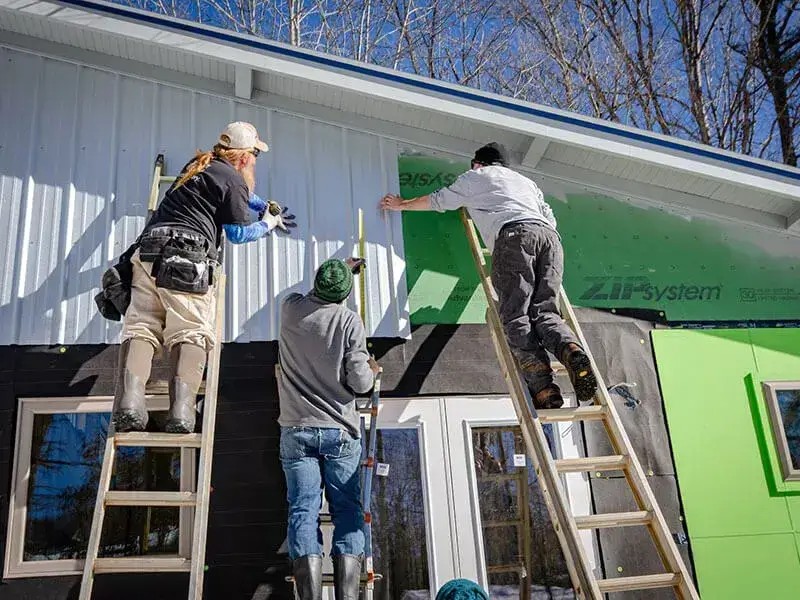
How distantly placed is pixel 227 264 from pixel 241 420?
1.08 meters

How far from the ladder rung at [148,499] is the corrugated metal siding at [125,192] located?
5.09 feet

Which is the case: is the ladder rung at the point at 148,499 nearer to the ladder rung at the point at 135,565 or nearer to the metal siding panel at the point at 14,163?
the ladder rung at the point at 135,565

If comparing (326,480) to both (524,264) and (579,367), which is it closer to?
(579,367)

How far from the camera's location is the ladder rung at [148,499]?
11.3 feet

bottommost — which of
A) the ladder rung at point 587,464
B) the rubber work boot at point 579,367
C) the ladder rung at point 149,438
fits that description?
the ladder rung at point 587,464

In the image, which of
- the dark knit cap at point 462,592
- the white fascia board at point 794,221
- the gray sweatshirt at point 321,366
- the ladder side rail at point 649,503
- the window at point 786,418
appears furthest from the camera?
the white fascia board at point 794,221

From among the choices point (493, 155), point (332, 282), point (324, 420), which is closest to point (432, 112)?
point (493, 155)

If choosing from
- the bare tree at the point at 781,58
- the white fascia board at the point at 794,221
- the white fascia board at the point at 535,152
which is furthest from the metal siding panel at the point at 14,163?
the bare tree at the point at 781,58

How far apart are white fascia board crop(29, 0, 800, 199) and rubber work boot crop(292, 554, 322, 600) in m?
3.20

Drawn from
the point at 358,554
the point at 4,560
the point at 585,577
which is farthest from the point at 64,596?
the point at 585,577

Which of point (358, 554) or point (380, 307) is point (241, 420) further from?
point (358, 554)

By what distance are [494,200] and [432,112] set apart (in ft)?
3.52

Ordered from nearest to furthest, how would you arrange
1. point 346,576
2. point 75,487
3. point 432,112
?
point 346,576 → point 75,487 → point 432,112

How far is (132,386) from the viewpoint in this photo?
354cm
